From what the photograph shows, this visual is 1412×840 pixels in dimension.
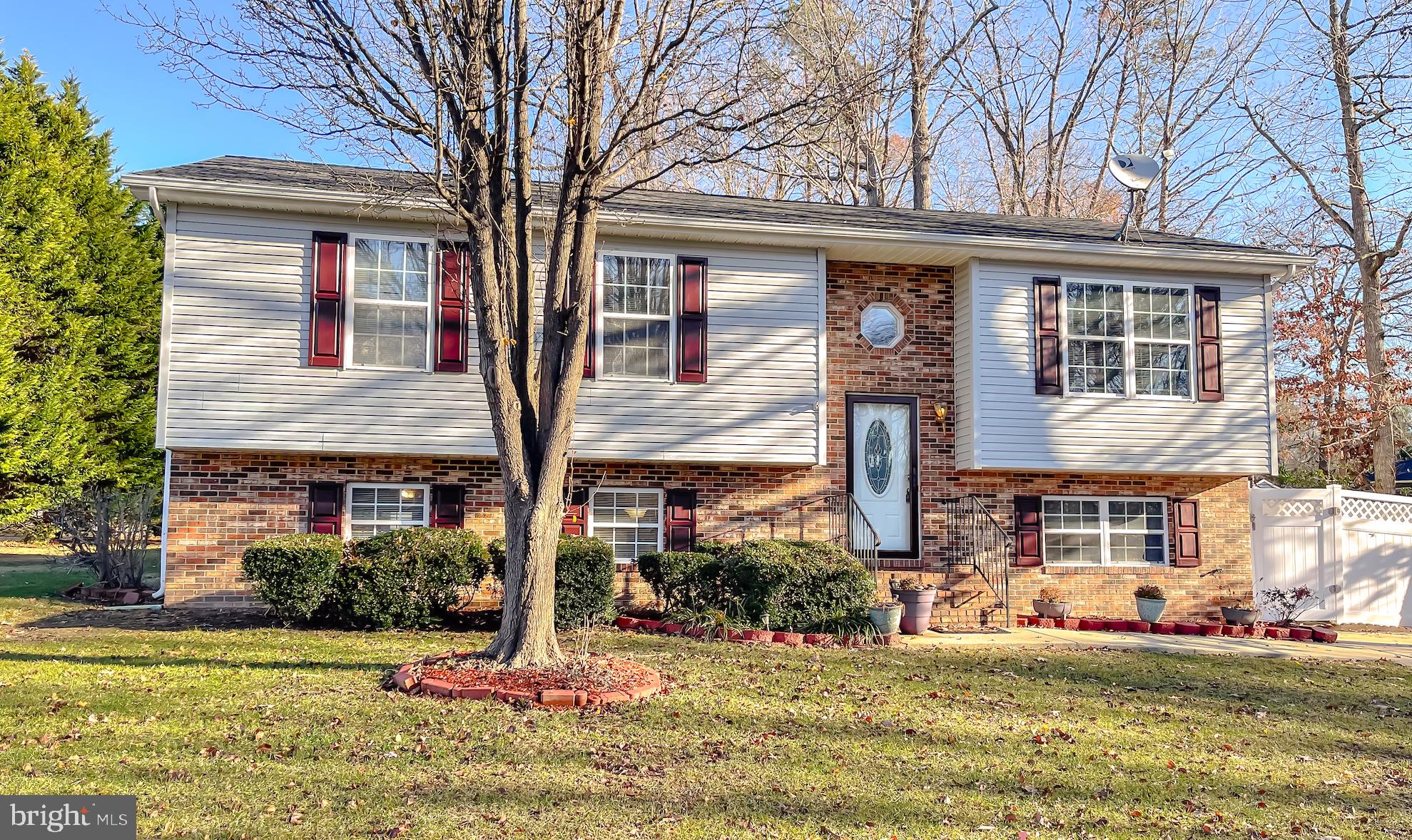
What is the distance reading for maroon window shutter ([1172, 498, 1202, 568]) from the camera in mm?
12633

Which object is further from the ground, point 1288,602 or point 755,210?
point 755,210

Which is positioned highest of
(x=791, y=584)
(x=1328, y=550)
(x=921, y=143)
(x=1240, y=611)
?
(x=921, y=143)

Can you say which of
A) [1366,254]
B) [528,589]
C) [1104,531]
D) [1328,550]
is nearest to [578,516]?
[528,589]

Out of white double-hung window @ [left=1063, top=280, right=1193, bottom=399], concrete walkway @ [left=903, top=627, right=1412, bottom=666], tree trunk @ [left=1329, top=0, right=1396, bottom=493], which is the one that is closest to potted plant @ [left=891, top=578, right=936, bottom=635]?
concrete walkway @ [left=903, top=627, right=1412, bottom=666]

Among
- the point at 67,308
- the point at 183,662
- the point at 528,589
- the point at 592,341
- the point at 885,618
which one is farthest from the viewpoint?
the point at 67,308

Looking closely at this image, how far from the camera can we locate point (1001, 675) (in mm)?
8156

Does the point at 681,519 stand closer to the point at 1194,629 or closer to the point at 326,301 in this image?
the point at 326,301

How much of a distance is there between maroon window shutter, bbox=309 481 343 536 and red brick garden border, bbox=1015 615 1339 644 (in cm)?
794

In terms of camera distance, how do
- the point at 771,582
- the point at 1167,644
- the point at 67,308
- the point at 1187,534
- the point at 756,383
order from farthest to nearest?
the point at 67,308 < the point at 1187,534 < the point at 756,383 < the point at 1167,644 < the point at 771,582

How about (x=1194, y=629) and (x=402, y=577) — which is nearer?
(x=402, y=577)

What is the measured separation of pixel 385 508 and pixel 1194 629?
9422 mm

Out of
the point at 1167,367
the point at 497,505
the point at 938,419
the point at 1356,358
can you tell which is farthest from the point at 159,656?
the point at 1356,358

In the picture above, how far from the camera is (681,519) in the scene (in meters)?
11.6

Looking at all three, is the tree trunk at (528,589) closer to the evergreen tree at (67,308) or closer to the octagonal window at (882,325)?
the octagonal window at (882,325)
